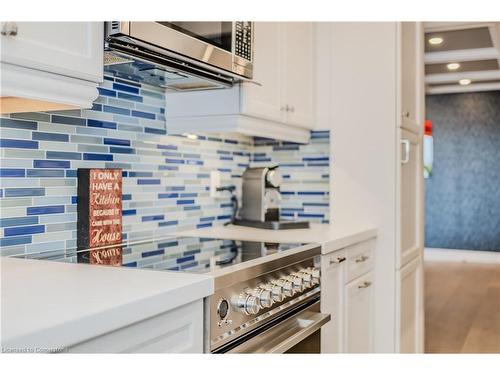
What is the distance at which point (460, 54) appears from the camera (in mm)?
5922

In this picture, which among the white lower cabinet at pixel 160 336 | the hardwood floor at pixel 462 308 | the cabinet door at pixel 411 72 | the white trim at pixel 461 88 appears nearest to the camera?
the white lower cabinet at pixel 160 336

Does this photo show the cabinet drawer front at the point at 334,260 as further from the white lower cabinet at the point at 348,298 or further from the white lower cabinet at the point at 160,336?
the white lower cabinet at the point at 160,336

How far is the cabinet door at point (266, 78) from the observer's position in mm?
2082

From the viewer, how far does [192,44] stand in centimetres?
163

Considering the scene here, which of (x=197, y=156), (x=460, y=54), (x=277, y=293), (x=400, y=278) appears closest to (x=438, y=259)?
(x=460, y=54)

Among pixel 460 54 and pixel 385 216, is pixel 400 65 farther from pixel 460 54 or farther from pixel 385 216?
pixel 460 54

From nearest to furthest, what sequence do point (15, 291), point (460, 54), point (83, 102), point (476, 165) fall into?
point (15, 291) < point (83, 102) < point (460, 54) < point (476, 165)

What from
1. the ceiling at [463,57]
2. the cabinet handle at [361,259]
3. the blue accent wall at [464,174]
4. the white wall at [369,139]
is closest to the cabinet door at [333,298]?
the cabinet handle at [361,259]

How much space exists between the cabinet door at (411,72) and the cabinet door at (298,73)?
0.43 metres

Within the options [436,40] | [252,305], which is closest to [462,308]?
[436,40]

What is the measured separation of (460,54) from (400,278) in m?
4.17

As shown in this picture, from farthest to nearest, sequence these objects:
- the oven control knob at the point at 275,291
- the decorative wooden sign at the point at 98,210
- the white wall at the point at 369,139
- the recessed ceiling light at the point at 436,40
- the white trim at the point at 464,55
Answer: the white trim at the point at 464,55
the recessed ceiling light at the point at 436,40
the white wall at the point at 369,139
the decorative wooden sign at the point at 98,210
the oven control knob at the point at 275,291

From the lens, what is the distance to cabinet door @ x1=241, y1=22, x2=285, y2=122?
2082 mm

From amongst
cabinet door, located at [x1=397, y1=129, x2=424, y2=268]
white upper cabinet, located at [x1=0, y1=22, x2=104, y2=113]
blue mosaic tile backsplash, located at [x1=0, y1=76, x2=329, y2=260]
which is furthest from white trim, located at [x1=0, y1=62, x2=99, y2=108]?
cabinet door, located at [x1=397, y1=129, x2=424, y2=268]
